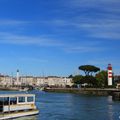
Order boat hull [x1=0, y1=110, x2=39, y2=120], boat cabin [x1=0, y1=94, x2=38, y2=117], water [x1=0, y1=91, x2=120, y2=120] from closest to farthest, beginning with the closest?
1. boat hull [x1=0, y1=110, x2=39, y2=120]
2. boat cabin [x1=0, y1=94, x2=38, y2=117]
3. water [x1=0, y1=91, x2=120, y2=120]

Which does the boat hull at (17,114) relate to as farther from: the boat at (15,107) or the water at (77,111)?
the water at (77,111)

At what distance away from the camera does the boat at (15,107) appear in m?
→ 64.2

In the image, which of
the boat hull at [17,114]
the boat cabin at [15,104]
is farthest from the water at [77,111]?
the boat cabin at [15,104]

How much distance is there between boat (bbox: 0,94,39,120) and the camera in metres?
64.2

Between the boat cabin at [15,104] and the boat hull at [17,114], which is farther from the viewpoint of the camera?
the boat cabin at [15,104]

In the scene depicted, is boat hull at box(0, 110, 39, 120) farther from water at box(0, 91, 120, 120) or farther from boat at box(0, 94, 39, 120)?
water at box(0, 91, 120, 120)

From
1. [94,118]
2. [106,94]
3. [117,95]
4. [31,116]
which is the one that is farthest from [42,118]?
[106,94]

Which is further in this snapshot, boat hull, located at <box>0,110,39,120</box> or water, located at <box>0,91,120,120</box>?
water, located at <box>0,91,120,120</box>

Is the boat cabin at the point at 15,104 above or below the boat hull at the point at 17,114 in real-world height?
above

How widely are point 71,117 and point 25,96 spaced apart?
9150 millimetres

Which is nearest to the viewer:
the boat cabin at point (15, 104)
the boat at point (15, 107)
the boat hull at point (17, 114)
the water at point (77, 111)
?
the boat hull at point (17, 114)

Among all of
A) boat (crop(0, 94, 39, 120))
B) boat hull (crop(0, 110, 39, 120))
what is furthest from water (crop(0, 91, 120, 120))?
boat (crop(0, 94, 39, 120))

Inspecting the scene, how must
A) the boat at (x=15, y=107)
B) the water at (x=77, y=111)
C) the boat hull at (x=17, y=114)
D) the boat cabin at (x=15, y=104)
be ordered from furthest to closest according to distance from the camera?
the water at (x=77, y=111) < the boat cabin at (x=15, y=104) < the boat at (x=15, y=107) < the boat hull at (x=17, y=114)

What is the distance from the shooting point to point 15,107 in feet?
223
